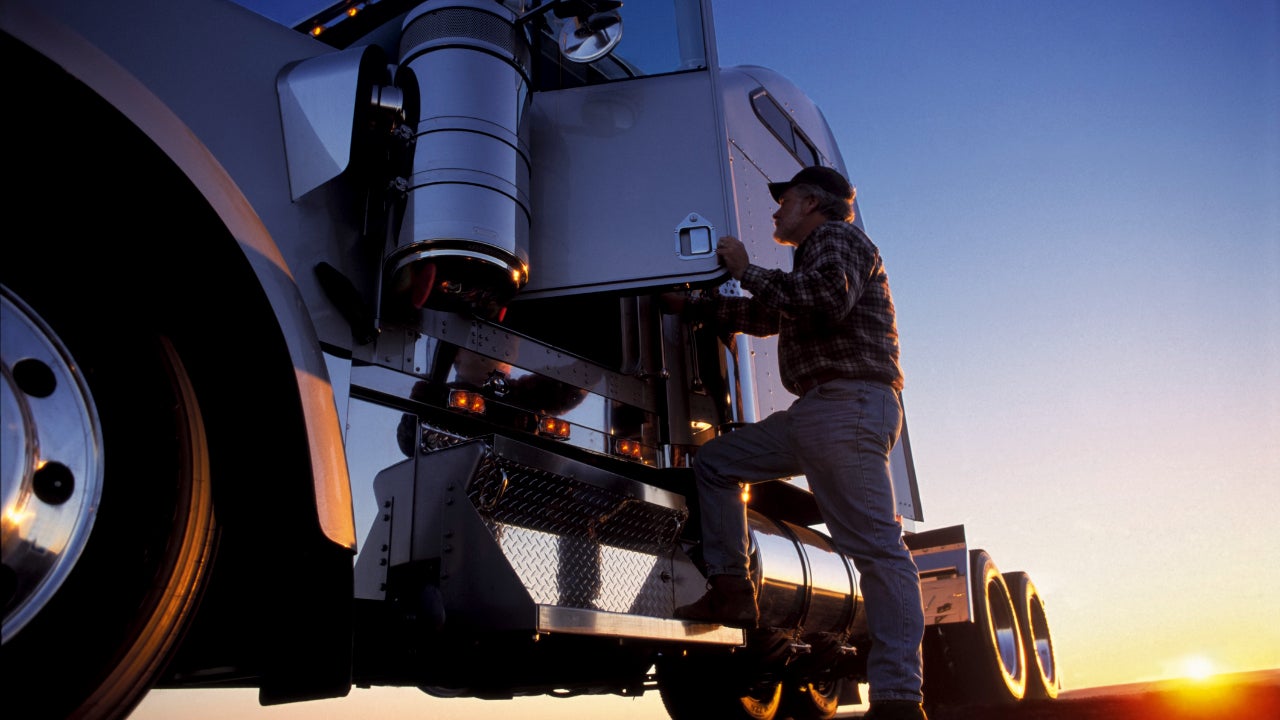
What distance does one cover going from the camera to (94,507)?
1.37m

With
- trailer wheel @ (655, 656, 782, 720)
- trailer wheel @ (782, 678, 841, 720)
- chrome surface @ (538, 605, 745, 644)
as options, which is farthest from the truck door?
trailer wheel @ (782, 678, 841, 720)

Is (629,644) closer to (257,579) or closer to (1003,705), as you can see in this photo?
(257,579)

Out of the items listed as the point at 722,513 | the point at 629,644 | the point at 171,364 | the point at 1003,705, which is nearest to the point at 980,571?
the point at 1003,705

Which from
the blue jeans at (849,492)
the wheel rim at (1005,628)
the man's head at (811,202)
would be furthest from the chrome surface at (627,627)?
the wheel rim at (1005,628)

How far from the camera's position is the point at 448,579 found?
2.24 metres

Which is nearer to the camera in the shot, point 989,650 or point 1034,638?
point 989,650

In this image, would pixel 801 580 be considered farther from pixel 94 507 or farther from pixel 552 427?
Answer: pixel 94 507

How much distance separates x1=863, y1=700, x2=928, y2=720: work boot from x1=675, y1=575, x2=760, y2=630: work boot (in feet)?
1.65

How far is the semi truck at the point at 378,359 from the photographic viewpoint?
1.42 m

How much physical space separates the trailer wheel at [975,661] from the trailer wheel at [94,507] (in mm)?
4417

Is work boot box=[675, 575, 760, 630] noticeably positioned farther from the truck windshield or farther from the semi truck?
the truck windshield

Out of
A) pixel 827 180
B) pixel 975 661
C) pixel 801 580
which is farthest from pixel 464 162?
pixel 975 661

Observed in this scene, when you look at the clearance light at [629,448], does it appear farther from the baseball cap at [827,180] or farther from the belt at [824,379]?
the baseball cap at [827,180]

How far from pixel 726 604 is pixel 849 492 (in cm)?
51
